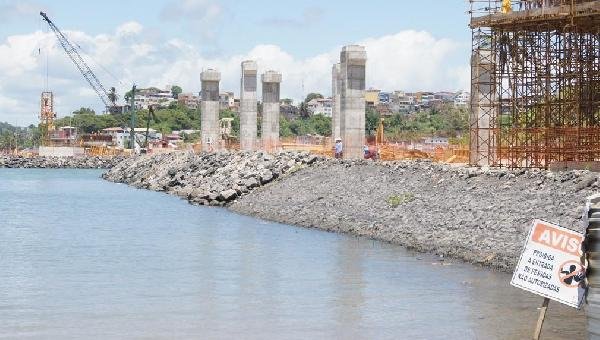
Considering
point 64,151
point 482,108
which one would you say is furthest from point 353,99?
point 64,151

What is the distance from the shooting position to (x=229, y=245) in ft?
108

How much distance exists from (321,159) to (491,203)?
2294 cm

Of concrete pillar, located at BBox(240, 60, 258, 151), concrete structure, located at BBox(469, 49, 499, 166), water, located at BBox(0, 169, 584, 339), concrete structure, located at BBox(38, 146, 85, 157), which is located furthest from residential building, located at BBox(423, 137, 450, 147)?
concrete structure, located at BBox(38, 146, 85, 157)

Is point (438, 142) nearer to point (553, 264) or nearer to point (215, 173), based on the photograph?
point (215, 173)

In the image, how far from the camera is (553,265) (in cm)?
1470

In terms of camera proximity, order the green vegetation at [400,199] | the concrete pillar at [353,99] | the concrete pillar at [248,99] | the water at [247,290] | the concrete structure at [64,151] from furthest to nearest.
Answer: the concrete structure at [64,151]
the concrete pillar at [248,99]
the concrete pillar at [353,99]
the green vegetation at [400,199]
the water at [247,290]

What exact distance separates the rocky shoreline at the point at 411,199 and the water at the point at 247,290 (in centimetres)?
112

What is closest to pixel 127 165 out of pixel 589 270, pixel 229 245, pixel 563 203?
pixel 229 245

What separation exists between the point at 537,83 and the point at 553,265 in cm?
3019

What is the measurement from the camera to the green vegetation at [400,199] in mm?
36344

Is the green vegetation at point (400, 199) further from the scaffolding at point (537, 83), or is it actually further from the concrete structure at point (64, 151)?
the concrete structure at point (64, 151)

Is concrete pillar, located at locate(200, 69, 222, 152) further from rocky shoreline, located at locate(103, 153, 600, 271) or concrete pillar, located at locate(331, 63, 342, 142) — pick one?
rocky shoreline, located at locate(103, 153, 600, 271)

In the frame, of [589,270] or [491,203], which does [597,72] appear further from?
[589,270]

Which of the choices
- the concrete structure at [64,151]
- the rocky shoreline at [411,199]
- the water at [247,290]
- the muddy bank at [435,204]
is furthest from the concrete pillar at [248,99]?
the concrete structure at [64,151]
